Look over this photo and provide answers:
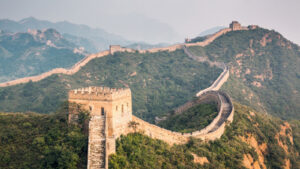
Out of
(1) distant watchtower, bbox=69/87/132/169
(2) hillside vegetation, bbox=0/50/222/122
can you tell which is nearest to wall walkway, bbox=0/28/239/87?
(2) hillside vegetation, bbox=0/50/222/122

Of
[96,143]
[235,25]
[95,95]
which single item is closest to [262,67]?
[235,25]

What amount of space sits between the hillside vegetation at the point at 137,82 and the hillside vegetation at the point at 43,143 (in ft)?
108

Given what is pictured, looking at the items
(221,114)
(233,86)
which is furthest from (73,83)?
(221,114)

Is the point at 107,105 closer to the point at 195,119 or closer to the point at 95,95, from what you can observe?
the point at 95,95

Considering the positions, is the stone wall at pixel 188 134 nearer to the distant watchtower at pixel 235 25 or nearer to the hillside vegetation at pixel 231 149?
the hillside vegetation at pixel 231 149

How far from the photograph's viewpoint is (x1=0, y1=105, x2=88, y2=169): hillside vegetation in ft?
55.3

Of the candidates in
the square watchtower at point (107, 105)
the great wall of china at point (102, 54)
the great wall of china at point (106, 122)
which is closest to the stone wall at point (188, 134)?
the great wall of china at point (106, 122)

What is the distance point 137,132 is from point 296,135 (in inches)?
1302

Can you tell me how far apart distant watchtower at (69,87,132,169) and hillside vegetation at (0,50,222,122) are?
33318 mm

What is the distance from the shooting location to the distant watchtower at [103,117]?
56.5ft

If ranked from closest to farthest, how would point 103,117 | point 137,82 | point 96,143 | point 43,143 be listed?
point 96,143
point 43,143
point 103,117
point 137,82

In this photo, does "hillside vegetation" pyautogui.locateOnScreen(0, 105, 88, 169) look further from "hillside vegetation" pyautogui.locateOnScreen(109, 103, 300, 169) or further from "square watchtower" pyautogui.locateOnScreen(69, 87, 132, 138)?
"hillside vegetation" pyautogui.locateOnScreen(109, 103, 300, 169)

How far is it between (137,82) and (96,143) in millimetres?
58486

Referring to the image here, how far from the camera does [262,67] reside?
84.6m
